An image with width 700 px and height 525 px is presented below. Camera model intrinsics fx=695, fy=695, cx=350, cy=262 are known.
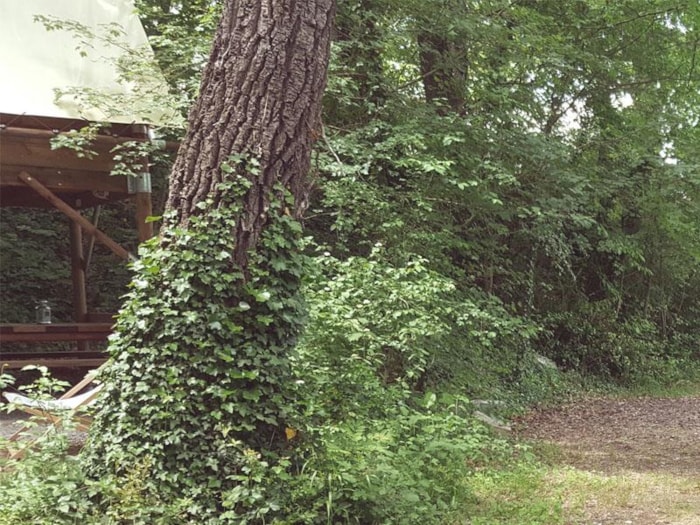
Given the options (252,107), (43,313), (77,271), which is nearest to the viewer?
(252,107)

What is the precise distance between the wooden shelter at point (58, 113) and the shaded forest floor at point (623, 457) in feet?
16.9

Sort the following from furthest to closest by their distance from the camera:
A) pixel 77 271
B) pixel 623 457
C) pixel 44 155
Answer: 1. pixel 77 271
2. pixel 44 155
3. pixel 623 457

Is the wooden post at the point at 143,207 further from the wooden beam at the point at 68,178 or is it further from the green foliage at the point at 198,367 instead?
the green foliage at the point at 198,367

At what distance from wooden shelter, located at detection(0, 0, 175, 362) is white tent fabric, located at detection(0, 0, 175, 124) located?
0.03 ft

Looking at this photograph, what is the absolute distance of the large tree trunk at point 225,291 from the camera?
3.52 meters

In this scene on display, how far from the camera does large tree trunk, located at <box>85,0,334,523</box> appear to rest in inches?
139

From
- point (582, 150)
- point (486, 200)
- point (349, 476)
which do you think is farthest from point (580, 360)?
point (349, 476)

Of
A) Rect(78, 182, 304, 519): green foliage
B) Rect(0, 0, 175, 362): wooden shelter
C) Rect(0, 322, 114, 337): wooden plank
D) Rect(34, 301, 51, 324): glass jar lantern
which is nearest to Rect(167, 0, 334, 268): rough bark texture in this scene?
Rect(78, 182, 304, 519): green foliage

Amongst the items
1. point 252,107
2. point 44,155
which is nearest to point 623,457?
point 252,107

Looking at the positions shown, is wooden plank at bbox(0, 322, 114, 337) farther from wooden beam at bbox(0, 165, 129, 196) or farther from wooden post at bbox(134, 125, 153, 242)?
wooden beam at bbox(0, 165, 129, 196)

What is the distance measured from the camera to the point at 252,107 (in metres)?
3.82

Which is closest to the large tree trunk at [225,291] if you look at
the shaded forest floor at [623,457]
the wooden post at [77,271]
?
the shaded forest floor at [623,457]

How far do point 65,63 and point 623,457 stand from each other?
24.2ft

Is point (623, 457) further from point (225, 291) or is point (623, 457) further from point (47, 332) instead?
point (47, 332)
